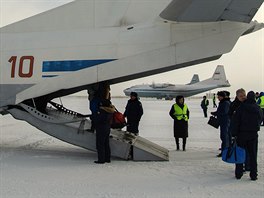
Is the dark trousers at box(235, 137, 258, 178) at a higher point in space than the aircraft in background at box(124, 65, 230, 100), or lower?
lower

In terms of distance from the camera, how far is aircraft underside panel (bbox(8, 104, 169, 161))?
672 centimetres

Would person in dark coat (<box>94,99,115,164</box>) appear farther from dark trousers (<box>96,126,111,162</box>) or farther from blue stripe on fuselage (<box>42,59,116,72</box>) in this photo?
blue stripe on fuselage (<box>42,59,116,72</box>)

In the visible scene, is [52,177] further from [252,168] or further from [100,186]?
[252,168]

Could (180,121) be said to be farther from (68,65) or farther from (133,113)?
(68,65)

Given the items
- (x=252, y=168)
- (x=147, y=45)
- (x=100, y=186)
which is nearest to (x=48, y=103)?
(x=147, y=45)

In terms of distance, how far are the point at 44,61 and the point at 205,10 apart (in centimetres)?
366

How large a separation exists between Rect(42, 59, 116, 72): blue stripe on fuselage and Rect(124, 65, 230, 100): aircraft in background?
54.4 m

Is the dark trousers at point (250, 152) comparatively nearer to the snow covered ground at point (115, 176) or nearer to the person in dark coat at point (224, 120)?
the snow covered ground at point (115, 176)

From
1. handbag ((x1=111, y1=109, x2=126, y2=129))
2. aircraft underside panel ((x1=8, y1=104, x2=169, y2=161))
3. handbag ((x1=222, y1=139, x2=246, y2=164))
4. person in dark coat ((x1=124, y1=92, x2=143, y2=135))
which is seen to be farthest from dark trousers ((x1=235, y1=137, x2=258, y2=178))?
person in dark coat ((x1=124, y1=92, x2=143, y2=135))

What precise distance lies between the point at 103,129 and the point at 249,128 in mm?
2775

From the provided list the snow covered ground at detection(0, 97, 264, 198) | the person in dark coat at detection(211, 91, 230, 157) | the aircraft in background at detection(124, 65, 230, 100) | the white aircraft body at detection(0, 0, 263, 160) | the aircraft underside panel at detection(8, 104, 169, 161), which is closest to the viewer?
the snow covered ground at detection(0, 97, 264, 198)

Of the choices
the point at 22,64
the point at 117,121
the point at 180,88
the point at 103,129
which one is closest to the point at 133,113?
the point at 117,121

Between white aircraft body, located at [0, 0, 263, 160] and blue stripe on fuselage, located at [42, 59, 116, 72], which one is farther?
blue stripe on fuselage, located at [42, 59, 116, 72]

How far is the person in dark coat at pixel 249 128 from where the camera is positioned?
514cm
